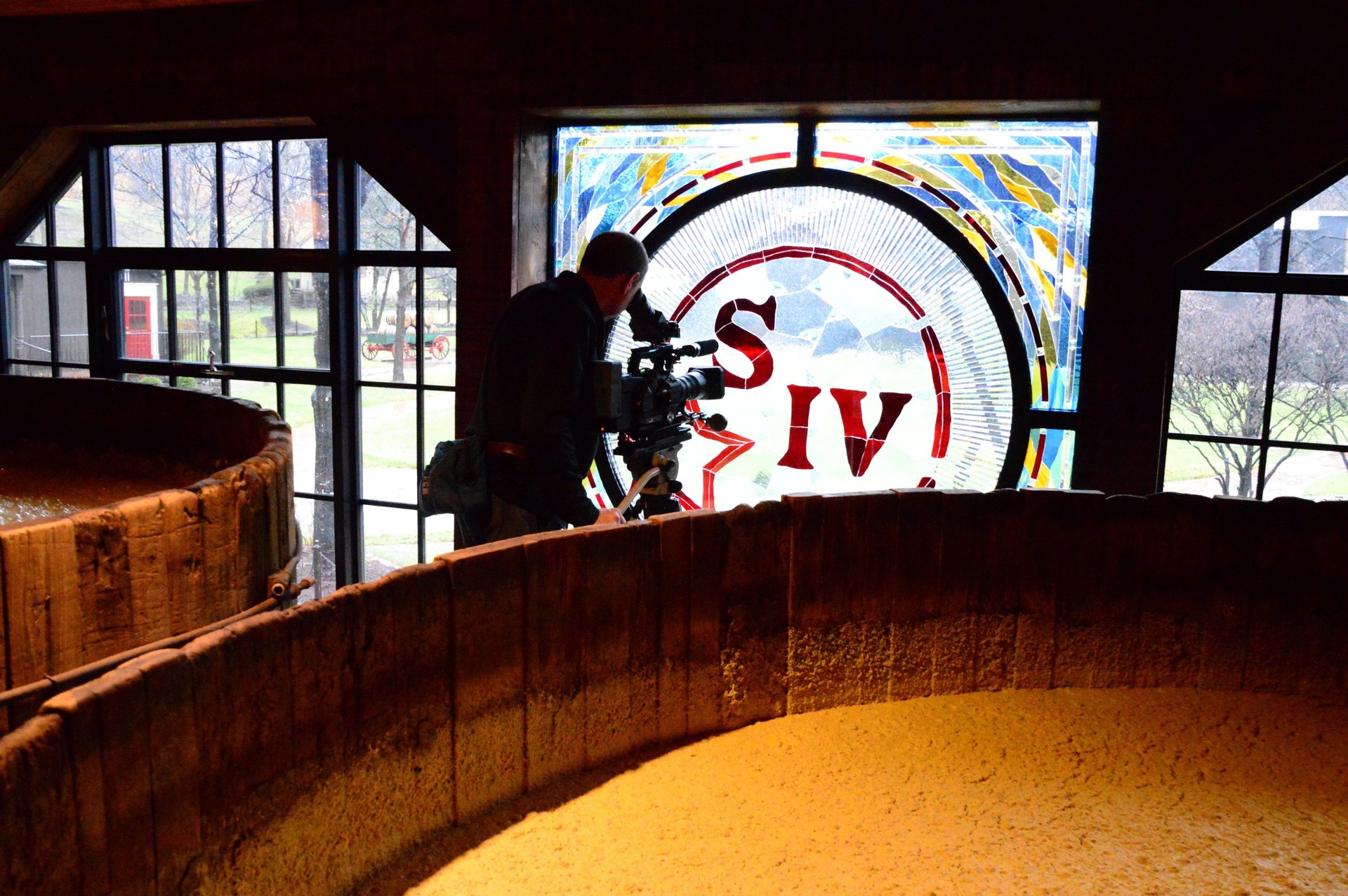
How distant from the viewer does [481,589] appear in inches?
54.3

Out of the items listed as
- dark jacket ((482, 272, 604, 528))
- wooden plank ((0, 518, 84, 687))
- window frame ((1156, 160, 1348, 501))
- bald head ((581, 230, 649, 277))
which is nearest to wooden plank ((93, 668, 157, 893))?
wooden plank ((0, 518, 84, 687))

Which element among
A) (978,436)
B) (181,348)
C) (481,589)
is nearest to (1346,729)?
(481,589)

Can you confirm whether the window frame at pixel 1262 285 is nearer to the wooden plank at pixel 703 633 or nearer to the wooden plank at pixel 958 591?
the wooden plank at pixel 958 591

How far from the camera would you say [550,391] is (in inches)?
95.2

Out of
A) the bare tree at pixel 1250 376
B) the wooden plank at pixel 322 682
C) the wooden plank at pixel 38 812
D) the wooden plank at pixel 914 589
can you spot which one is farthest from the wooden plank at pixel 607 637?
the bare tree at pixel 1250 376

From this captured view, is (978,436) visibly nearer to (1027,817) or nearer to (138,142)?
(1027,817)

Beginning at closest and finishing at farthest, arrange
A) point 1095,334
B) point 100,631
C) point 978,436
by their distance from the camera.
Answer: point 100,631 < point 1095,334 < point 978,436

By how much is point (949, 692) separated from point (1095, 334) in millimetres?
1593

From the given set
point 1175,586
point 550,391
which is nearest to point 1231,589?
point 1175,586

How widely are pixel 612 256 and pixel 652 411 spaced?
40 cm

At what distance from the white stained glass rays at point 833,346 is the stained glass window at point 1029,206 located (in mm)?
103

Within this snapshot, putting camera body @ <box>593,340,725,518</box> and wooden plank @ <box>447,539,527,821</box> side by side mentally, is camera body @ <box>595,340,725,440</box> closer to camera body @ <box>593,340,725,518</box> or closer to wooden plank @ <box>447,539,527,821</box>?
camera body @ <box>593,340,725,518</box>

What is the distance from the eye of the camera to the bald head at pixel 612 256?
258 centimetres

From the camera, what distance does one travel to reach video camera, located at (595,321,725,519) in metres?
2.46
